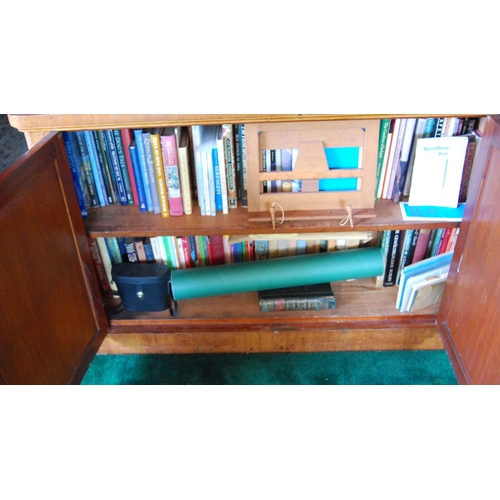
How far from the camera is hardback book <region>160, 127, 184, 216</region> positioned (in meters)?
1.29

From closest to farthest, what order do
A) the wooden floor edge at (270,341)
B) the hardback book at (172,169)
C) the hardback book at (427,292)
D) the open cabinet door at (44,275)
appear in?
the open cabinet door at (44,275) → the hardback book at (172,169) → the hardback book at (427,292) → the wooden floor edge at (270,341)

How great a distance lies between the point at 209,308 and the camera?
1.61 metres

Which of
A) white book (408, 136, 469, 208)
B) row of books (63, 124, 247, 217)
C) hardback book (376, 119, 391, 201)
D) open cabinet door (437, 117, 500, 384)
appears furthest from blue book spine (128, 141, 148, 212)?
open cabinet door (437, 117, 500, 384)

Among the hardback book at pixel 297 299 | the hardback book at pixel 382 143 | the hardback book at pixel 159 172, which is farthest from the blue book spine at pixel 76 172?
the hardback book at pixel 382 143

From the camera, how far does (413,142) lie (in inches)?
53.1

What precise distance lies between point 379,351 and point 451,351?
0.37m

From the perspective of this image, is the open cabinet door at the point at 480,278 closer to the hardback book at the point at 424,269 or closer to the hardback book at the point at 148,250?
the hardback book at the point at 424,269

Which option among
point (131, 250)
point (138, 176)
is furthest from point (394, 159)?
point (131, 250)

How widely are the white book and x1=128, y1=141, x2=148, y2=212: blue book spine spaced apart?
0.78 metres

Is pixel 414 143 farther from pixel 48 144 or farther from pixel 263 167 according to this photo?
pixel 48 144

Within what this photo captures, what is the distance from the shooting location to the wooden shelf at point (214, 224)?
1.34 meters

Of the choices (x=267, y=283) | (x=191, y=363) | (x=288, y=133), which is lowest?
(x=191, y=363)

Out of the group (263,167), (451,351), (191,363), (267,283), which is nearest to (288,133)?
(263,167)

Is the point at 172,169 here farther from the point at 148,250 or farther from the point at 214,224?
the point at 148,250
